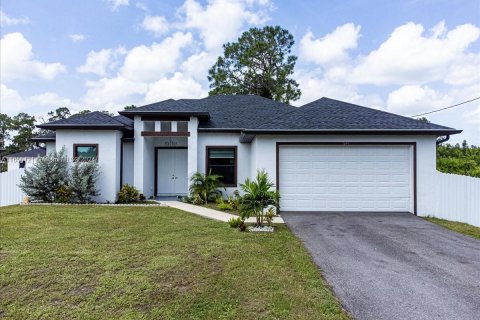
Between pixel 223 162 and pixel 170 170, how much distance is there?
2932mm

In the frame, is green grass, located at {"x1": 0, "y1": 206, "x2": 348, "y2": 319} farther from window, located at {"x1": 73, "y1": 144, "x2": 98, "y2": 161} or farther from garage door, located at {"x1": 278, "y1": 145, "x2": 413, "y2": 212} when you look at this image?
window, located at {"x1": 73, "y1": 144, "x2": 98, "y2": 161}

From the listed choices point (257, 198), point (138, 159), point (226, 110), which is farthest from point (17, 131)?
point (257, 198)

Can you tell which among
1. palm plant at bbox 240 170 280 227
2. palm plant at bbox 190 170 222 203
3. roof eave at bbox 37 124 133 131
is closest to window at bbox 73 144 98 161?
roof eave at bbox 37 124 133 131

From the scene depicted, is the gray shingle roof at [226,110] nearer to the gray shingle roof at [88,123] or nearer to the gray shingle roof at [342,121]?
the gray shingle roof at [88,123]

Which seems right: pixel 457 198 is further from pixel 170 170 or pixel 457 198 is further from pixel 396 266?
pixel 170 170

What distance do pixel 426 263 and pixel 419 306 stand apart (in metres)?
1.89

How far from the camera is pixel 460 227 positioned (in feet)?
25.6

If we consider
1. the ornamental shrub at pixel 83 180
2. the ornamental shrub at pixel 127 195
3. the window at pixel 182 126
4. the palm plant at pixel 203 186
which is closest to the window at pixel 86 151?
the ornamental shrub at pixel 83 180

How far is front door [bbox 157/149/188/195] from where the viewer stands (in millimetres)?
13938

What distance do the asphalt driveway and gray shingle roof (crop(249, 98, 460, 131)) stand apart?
10.4 ft

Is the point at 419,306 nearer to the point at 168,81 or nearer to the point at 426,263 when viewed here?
the point at 426,263

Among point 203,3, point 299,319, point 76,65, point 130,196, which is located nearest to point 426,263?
point 299,319

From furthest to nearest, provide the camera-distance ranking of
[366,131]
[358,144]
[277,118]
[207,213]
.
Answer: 1. [277,118]
2. [358,144]
3. [207,213]
4. [366,131]

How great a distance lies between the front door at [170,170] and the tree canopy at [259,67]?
14.9 metres
